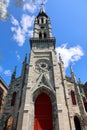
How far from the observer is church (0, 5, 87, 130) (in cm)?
2173

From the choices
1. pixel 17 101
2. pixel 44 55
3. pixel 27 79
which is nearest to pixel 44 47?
pixel 44 55

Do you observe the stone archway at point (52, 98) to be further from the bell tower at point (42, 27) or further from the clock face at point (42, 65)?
the bell tower at point (42, 27)

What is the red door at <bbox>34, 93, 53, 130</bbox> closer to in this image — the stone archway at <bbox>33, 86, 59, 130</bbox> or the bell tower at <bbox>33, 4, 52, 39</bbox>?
the stone archway at <bbox>33, 86, 59, 130</bbox>

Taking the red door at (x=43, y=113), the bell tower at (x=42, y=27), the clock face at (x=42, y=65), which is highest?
the bell tower at (x=42, y=27)

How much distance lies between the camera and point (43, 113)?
2314 centimetres

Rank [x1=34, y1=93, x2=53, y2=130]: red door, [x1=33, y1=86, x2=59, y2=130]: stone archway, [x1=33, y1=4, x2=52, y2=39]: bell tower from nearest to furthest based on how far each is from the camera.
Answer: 1. [x1=34, y1=93, x2=53, y2=130]: red door
2. [x1=33, y1=86, x2=59, y2=130]: stone archway
3. [x1=33, y1=4, x2=52, y2=39]: bell tower

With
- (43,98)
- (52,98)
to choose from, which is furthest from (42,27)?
(52,98)

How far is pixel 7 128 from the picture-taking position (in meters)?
25.2


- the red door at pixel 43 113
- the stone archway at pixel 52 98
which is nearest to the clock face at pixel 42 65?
the stone archway at pixel 52 98

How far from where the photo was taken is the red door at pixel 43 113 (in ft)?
71.2

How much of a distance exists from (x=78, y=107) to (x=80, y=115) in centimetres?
157

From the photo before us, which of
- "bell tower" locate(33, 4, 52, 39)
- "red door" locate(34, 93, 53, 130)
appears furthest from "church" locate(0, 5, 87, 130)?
"bell tower" locate(33, 4, 52, 39)

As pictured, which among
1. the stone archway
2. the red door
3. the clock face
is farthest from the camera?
the clock face

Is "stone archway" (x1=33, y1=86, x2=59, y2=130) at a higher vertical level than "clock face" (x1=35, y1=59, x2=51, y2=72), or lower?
lower
